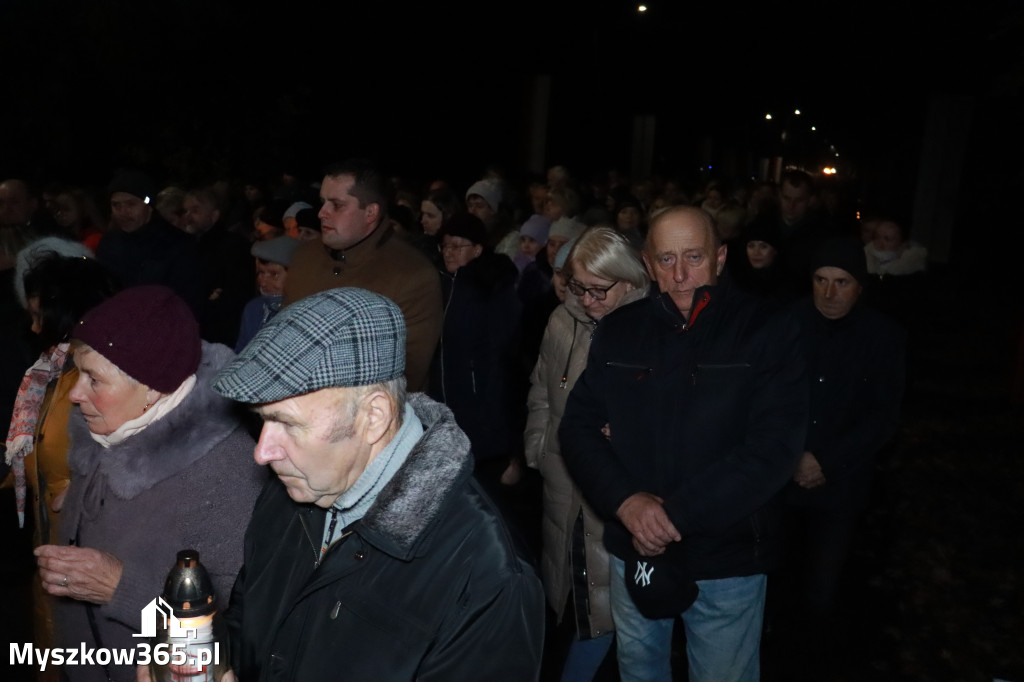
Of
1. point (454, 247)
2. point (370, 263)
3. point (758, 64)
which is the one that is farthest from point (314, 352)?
point (758, 64)

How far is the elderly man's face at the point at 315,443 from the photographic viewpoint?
2.38 m

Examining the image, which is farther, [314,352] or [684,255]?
[684,255]

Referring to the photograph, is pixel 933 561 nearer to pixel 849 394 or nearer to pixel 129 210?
pixel 849 394

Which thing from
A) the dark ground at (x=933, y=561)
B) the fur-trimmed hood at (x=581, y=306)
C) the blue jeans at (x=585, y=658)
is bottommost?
the dark ground at (x=933, y=561)

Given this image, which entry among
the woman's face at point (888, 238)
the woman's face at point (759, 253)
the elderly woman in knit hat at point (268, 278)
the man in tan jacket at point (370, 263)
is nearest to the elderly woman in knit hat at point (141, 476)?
the man in tan jacket at point (370, 263)

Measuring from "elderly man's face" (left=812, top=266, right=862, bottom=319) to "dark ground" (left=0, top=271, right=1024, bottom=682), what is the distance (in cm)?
140

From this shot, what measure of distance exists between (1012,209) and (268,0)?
53.3 feet

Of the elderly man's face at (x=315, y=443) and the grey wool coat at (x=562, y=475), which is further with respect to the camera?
the grey wool coat at (x=562, y=475)

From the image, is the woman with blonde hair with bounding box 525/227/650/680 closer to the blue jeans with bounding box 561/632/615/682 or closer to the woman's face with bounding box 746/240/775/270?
the blue jeans with bounding box 561/632/615/682

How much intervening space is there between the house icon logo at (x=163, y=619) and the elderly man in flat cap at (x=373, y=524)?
195mm

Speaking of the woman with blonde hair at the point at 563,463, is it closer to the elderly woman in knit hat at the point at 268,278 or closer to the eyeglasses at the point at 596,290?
the eyeglasses at the point at 596,290

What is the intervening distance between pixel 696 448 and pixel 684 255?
737 millimetres

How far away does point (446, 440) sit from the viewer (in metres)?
2.41
